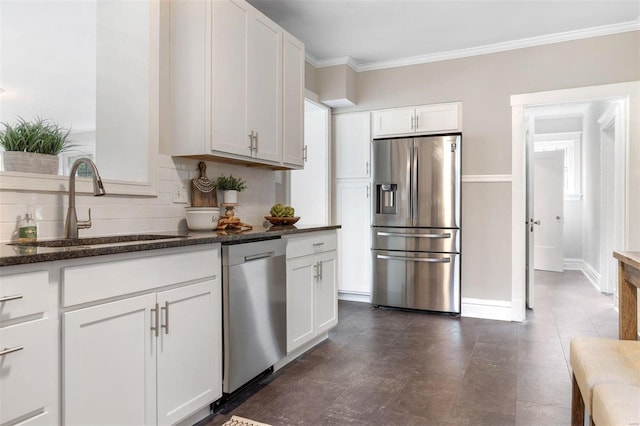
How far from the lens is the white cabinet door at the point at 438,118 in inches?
166

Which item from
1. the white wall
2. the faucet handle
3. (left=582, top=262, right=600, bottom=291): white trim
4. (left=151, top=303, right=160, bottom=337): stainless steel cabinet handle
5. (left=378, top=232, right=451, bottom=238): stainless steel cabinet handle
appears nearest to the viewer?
(left=151, top=303, right=160, bottom=337): stainless steel cabinet handle

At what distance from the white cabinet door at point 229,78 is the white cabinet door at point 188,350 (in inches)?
38.7

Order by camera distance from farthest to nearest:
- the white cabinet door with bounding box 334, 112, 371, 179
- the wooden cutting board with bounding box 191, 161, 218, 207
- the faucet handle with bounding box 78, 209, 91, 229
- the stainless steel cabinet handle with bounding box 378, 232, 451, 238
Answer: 1. the white cabinet door with bounding box 334, 112, 371, 179
2. the stainless steel cabinet handle with bounding box 378, 232, 451, 238
3. the wooden cutting board with bounding box 191, 161, 218, 207
4. the faucet handle with bounding box 78, 209, 91, 229

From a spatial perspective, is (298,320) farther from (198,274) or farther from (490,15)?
(490,15)

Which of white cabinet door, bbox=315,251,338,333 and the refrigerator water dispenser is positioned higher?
the refrigerator water dispenser

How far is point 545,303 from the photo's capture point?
4.66 m

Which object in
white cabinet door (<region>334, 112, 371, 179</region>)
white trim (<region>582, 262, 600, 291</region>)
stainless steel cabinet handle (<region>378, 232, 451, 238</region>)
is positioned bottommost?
white trim (<region>582, 262, 600, 291</region>)

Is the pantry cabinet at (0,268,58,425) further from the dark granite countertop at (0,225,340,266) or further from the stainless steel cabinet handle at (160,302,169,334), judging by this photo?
the stainless steel cabinet handle at (160,302,169,334)

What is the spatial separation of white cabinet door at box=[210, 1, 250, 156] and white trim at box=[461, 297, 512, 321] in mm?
2686

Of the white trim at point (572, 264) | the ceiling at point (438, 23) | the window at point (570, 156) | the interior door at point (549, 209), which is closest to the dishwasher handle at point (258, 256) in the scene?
the ceiling at point (438, 23)

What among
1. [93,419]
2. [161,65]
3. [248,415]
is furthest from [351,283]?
[93,419]

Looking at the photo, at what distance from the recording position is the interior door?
22.5 ft

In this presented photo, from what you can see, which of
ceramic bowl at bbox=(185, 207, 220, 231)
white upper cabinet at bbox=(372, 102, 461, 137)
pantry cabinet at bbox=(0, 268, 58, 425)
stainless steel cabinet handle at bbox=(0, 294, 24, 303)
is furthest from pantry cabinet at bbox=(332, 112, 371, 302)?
stainless steel cabinet handle at bbox=(0, 294, 24, 303)

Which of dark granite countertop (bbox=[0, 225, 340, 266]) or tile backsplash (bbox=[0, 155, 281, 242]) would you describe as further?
tile backsplash (bbox=[0, 155, 281, 242])
